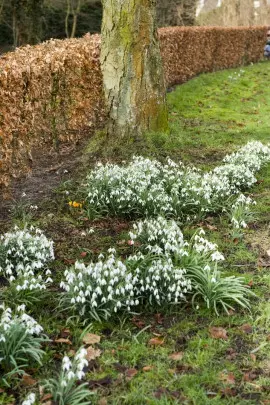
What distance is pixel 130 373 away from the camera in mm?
3775

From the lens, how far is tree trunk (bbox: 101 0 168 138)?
364 inches

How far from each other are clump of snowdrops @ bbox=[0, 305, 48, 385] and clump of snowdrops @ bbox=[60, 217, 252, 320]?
51cm

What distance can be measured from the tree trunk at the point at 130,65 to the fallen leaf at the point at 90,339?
224 inches

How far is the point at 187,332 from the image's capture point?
4309 mm

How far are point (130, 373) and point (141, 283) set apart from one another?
2.90ft

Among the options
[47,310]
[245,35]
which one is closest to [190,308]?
[47,310]

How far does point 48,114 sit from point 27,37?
10.1 m

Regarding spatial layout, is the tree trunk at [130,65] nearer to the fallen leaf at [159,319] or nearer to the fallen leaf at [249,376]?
the fallen leaf at [159,319]

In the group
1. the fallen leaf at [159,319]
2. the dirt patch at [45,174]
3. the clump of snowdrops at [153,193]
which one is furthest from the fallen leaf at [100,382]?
the dirt patch at [45,174]

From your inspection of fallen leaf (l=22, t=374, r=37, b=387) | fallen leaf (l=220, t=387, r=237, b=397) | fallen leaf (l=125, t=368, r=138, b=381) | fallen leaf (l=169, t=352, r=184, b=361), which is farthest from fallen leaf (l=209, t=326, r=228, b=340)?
fallen leaf (l=22, t=374, r=37, b=387)

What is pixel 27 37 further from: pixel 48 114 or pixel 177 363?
pixel 177 363

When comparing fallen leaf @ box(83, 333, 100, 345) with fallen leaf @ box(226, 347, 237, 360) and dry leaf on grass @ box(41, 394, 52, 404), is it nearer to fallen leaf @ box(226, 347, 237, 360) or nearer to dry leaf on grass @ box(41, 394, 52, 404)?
dry leaf on grass @ box(41, 394, 52, 404)

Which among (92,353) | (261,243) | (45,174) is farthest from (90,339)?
(45,174)

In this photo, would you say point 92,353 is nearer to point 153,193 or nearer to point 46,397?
point 46,397
